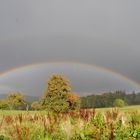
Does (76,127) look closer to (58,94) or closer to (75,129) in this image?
(75,129)

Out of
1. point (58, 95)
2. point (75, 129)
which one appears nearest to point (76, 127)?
point (75, 129)

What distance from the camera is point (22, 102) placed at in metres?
123

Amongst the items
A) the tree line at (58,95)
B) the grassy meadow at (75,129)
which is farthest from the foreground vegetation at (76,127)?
the tree line at (58,95)

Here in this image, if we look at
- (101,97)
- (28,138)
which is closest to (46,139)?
(28,138)

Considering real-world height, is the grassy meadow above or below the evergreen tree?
below

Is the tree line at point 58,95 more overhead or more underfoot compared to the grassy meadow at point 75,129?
more overhead

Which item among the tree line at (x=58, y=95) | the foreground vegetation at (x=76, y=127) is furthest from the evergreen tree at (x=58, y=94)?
the foreground vegetation at (x=76, y=127)

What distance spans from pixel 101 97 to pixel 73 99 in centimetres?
7620

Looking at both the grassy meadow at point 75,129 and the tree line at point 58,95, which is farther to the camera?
the tree line at point 58,95

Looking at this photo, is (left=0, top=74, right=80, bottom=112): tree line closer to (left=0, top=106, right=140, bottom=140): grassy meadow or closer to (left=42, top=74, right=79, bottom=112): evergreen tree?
(left=42, top=74, right=79, bottom=112): evergreen tree

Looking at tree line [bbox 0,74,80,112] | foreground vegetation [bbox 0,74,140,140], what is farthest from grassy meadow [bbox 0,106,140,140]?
tree line [bbox 0,74,80,112]

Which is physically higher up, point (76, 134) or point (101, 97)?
point (101, 97)

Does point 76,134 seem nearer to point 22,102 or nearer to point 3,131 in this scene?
point 3,131

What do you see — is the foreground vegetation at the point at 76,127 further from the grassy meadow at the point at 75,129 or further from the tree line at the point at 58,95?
the tree line at the point at 58,95
